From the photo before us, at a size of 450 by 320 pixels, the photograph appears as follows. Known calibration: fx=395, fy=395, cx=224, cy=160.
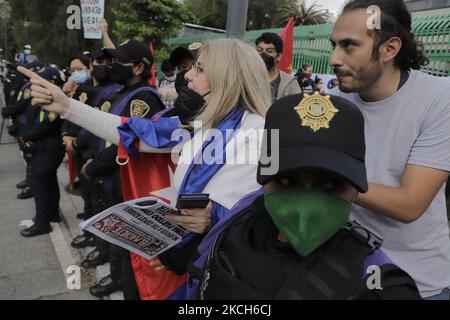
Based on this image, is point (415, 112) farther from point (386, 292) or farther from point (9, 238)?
point (9, 238)

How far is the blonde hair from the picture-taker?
62.7 inches

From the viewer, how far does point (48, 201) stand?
444cm

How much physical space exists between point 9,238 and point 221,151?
3635 mm

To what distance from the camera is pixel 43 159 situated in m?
4.38

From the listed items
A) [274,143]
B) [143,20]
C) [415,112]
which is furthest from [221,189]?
[143,20]

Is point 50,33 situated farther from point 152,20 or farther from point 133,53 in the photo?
point 133,53

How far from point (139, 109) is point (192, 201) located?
135 centimetres

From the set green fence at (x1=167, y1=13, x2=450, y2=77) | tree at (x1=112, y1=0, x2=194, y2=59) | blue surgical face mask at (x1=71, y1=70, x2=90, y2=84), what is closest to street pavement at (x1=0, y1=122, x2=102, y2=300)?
blue surgical face mask at (x1=71, y1=70, x2=90, y2=84)

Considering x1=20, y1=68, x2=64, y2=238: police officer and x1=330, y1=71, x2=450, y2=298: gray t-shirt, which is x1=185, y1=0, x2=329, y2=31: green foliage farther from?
x1=330, y1=71, x2=450, y2=298: gray t-shirt

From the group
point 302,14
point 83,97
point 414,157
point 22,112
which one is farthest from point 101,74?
point 302,14

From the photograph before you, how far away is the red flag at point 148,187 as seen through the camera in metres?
1.94

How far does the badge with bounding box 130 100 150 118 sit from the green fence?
0.59 m

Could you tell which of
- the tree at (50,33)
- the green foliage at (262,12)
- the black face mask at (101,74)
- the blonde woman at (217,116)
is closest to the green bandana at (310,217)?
the blonde woman at (217,116)

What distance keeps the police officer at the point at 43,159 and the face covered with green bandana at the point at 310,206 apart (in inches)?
153
